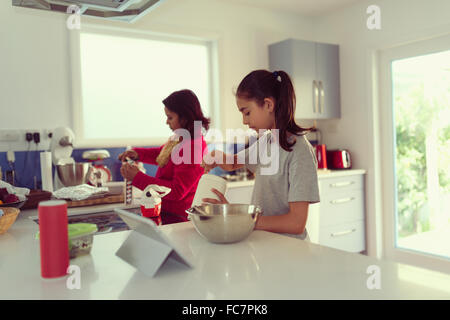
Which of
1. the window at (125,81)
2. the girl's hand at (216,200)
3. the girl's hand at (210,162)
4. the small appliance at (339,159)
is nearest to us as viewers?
the girl's hand at (216,200)

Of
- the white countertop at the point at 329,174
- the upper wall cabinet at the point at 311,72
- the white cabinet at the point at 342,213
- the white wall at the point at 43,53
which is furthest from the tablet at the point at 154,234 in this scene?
the upper wall cabinet at the point at 311,72

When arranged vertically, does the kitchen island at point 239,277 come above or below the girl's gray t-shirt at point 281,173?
below

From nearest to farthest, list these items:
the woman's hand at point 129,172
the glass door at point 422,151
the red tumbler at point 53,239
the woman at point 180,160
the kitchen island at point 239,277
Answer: the kitchen island at point 239,277, the red tumbler at point 53,239, the woman at point 180,160, the woman's hand at point 129,172, the glass door at point 422,151

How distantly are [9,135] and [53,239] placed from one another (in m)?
2.01

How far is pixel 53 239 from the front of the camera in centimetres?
88

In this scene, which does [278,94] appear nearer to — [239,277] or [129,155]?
[239,277]

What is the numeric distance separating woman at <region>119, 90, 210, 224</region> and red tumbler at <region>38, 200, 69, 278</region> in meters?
0.90

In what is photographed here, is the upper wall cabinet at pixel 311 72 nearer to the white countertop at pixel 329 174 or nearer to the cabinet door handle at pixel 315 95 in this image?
the cabinet door handle at pixel 315 95

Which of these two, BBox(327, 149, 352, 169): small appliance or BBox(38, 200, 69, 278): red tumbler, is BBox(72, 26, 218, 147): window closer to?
BBox(327, 149, 352, 169): small appliance

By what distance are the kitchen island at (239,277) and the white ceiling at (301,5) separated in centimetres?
288

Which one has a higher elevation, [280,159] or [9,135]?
[9,135]

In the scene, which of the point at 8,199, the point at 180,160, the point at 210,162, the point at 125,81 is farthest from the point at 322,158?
the point at 8,199

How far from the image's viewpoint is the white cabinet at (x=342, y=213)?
3.30m

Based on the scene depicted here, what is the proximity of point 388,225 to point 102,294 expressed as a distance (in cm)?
324
